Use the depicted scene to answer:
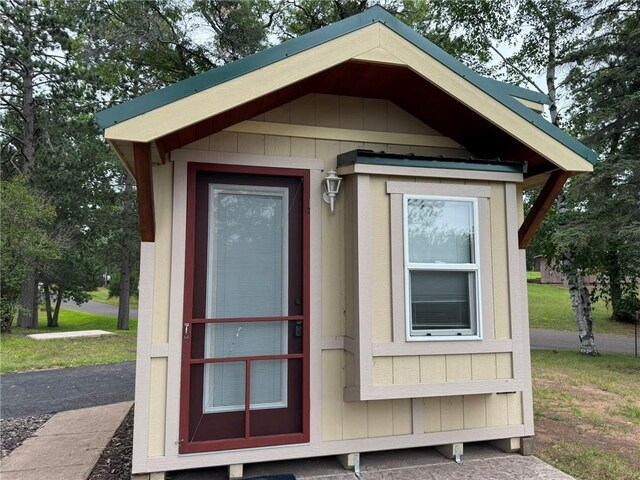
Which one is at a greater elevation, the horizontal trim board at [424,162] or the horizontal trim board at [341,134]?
the horizontal trim board at [341,134]

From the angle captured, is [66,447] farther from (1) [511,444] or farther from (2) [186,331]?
(1) [511,444]

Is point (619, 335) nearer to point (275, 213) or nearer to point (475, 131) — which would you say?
point (475, 131)

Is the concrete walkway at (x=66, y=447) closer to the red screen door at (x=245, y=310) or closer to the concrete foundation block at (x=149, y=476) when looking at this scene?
the concrete foundation block at (x=149, y=476)

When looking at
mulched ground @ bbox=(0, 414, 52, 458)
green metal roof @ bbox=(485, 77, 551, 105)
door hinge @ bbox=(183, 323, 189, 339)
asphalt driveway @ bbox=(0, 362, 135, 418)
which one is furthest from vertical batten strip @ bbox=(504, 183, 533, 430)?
asphalt driveway @ bbox=(0, 362, 135, 418)

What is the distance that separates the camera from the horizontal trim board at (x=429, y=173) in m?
3.02

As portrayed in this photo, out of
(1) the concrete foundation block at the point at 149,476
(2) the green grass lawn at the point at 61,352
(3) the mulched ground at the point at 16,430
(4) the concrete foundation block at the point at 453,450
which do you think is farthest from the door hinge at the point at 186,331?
(2) the green grass lawn at the point at 61,352

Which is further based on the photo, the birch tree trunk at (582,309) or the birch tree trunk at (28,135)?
the birch tree trunk at (28,135)

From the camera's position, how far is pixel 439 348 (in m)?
2.96

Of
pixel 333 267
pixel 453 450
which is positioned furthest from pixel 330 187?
pixel 453 450

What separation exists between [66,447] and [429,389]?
308 centimetres

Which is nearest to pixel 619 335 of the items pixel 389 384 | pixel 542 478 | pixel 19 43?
pixel 542 478

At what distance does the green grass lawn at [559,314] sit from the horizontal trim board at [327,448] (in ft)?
40.0

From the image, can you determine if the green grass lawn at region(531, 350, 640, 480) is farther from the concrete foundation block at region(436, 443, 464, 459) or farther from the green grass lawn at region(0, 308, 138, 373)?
the green grass lawn at region(0, 308, 138, 373)

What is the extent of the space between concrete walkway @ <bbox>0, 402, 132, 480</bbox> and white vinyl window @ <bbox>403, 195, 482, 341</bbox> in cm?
272
